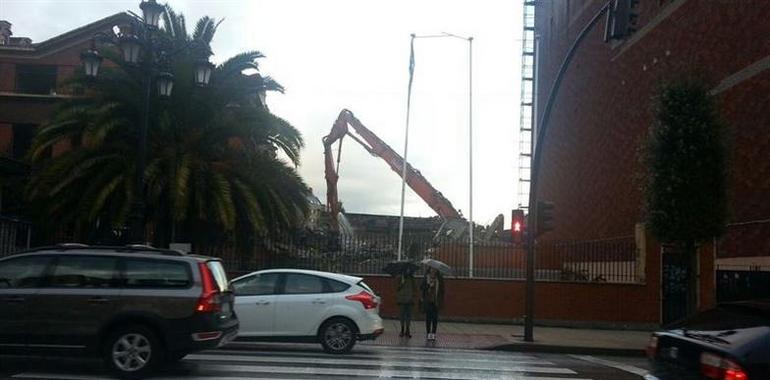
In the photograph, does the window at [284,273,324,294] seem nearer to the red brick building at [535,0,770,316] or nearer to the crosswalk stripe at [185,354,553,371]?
the crosswalk stripe at [185,354,553,371]

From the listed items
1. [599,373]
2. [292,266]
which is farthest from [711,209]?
[292,266]

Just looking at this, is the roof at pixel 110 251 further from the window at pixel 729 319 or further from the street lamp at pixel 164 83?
the street lamp at pixel 164 83

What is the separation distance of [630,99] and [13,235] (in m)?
24.4

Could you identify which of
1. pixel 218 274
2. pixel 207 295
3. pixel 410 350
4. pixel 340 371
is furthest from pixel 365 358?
pixel 207 295

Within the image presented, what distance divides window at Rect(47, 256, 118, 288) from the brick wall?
1188 cm

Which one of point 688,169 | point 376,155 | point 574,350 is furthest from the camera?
point 376,155

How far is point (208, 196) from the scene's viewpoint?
21.3 meters

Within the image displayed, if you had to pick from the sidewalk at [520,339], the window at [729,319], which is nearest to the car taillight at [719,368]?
the window at [729,319]

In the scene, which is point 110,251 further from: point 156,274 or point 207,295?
point 207,295

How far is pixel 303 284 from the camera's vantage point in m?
14.9

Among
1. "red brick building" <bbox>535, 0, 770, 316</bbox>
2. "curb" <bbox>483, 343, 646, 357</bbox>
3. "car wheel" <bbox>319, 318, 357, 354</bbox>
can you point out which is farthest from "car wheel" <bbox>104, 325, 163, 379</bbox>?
"red brick building" <bbox>535, 0, 770, 316</bbox>

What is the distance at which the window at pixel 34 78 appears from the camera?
122ft

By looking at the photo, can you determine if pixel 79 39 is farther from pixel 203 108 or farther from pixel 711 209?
pixel 711 209

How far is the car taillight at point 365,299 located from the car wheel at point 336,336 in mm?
424
